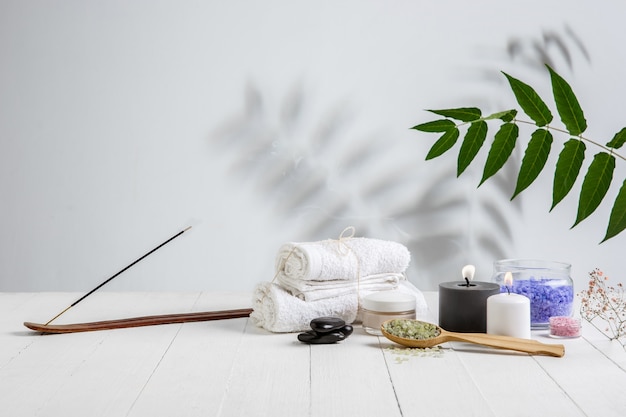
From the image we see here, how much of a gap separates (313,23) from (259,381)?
131cm

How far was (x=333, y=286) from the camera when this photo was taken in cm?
185

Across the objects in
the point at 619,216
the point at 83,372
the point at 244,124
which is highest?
the point at 244,124

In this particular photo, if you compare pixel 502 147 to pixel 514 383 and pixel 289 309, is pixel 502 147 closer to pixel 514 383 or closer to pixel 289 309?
pixel 514 383

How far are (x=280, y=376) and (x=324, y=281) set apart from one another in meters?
0.44

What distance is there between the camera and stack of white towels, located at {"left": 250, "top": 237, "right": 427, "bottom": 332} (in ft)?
5.86

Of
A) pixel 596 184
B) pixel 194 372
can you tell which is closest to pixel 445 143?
pixel 596 184

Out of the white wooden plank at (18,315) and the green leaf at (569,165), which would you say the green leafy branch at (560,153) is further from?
the white wooden plank at (18,315)

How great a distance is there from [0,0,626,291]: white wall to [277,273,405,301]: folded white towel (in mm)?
490

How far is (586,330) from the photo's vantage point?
1834 mm

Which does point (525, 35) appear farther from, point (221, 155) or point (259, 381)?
point (259, 381)

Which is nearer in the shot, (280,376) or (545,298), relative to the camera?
(280,376)

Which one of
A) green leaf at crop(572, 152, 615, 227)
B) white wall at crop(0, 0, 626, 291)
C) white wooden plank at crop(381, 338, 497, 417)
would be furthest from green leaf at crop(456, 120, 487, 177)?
white wall at crop(0, 0, 626, 291)

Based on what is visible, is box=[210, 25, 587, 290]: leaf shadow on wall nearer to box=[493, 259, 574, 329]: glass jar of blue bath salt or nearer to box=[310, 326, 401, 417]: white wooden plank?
box=[493, 259, 574, 329]: glass jar of blue bath salt

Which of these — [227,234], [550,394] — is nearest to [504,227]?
[227,234]
